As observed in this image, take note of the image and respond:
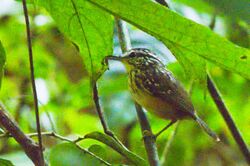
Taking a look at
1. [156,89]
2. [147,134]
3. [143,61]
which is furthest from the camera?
[143,61]

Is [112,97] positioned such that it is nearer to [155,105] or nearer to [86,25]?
[155,105]

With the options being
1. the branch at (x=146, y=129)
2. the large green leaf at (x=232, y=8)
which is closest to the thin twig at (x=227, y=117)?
the branch at (x=146, y=129)

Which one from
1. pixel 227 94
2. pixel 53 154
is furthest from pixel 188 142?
pixel 53 154

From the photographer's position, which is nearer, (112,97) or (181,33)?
(181,33)

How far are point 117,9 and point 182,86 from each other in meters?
2.02

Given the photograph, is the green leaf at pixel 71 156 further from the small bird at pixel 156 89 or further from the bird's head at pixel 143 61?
the bird's head at pixel 143 61

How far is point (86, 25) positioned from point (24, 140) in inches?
9.2

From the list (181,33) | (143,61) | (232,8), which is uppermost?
(143,61)

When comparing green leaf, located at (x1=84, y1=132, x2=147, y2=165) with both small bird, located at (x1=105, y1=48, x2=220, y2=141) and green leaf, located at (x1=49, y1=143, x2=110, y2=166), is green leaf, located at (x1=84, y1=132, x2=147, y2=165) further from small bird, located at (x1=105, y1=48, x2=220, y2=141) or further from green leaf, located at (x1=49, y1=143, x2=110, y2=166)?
small bird, located at (x1=105, y1=48, x2=220, y2=141)

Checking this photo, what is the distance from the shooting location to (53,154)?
1.28 meters

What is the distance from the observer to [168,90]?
322 cm

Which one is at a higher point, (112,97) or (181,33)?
(112,97)

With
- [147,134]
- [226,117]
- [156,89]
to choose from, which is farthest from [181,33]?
[156,89]

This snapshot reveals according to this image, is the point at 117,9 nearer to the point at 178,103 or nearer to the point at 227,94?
the point at 178,103
